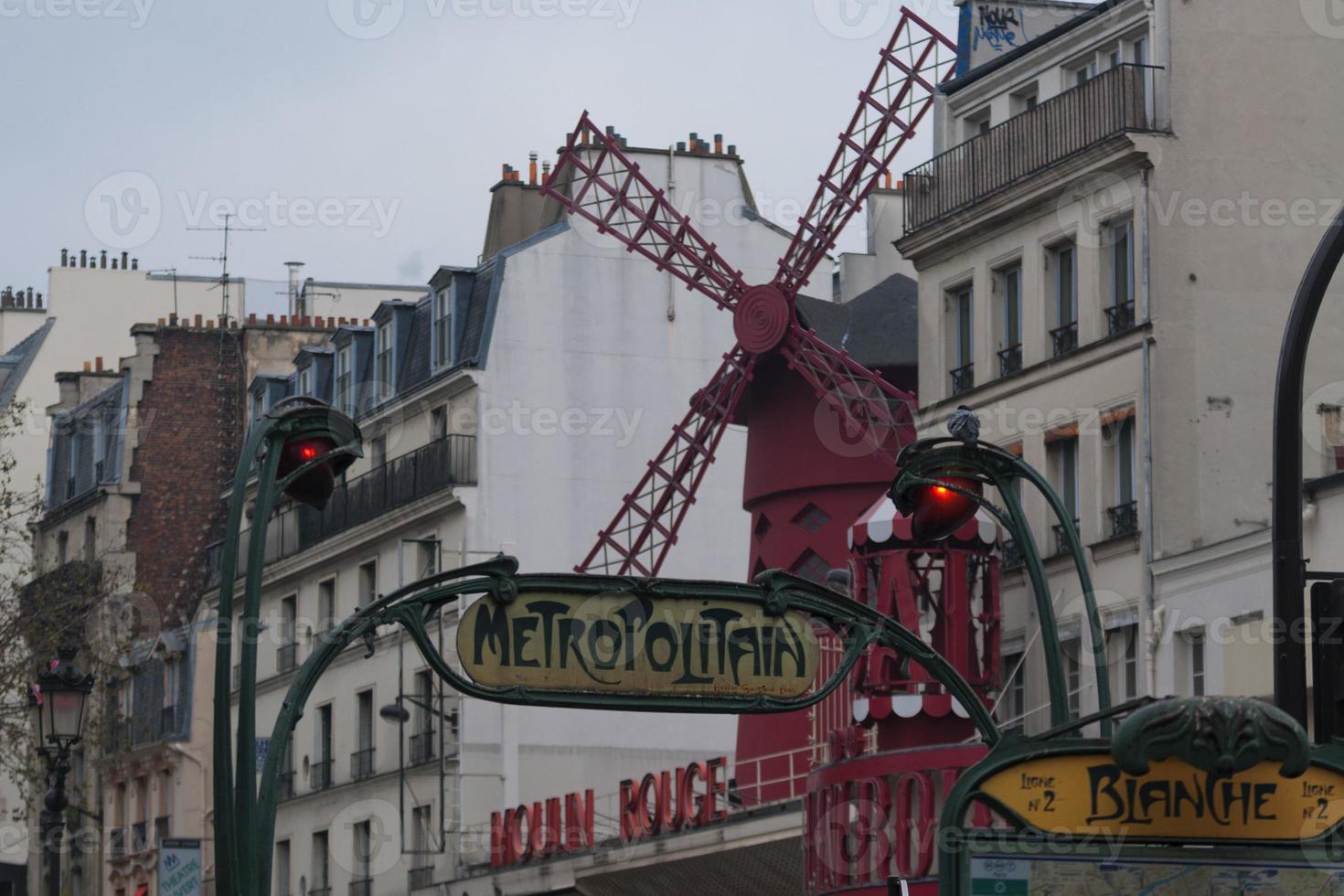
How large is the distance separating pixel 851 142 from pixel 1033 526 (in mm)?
8005

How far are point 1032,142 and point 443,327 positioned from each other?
16.6m

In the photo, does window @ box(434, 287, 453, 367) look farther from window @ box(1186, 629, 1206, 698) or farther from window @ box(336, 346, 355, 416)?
window @ box(1186, 629, 1206, 698)

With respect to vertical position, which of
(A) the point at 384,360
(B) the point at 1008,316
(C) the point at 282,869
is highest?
(A) the point at 384,360

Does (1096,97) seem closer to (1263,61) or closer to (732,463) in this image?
(1263,61)

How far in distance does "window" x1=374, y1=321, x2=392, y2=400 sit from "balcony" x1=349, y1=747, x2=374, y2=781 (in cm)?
569

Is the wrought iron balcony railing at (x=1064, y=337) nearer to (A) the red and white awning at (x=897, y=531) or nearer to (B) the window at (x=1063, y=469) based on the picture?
(B) the window at (x=1063, y=469)

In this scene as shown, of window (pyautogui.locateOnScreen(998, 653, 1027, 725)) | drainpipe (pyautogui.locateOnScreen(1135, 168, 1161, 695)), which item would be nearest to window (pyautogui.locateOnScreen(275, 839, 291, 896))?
window (pyautogui.locateOnScreen(998, 653, 1027, 725))

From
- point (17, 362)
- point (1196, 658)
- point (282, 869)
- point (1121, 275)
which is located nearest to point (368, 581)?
point (282, 869)

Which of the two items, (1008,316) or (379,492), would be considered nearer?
(1008,316)

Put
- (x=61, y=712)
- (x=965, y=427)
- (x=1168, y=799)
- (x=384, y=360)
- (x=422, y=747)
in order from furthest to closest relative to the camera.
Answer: (x=384, y=360) → (x=422, y=747) → (x=61, y=712) → (x=965, y=427) → (x=1168, y=799)

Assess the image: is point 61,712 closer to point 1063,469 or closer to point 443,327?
point 1063,469

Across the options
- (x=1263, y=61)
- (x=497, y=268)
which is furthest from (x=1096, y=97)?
(x=497, y=268)

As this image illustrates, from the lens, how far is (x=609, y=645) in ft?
34.9

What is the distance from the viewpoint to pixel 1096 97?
27484mm
